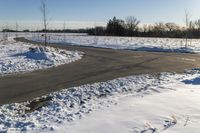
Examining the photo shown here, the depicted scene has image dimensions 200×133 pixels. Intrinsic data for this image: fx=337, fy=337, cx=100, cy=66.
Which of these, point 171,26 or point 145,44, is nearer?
point 145,44

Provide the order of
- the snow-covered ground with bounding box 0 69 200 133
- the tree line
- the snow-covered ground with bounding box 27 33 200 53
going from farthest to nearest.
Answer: the tree line < the snow-covered ground with bounding box 27 33 200 53 < the snow-covered ground with bounding box 0 69 200 133

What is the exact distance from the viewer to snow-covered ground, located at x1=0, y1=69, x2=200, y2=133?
6.85 m

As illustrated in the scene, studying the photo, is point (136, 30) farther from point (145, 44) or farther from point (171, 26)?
point (145, 44)

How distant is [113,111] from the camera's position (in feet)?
26.8

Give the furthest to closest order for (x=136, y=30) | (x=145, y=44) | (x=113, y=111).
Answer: (x=136, y=30) → (x=145, y=44) → (x=113, y=111)

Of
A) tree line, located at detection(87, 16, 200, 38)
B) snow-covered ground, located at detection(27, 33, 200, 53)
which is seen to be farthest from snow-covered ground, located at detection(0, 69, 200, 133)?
tree line, located at detection(87, 16, 200, 38)

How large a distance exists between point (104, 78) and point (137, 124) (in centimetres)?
731

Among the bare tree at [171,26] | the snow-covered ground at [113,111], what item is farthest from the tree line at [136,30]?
the snow-covered ground at [113,111]

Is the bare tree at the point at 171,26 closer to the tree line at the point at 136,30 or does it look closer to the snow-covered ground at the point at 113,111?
the tree line at the point at 136,30

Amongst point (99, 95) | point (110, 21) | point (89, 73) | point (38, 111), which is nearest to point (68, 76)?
point (89, 73)

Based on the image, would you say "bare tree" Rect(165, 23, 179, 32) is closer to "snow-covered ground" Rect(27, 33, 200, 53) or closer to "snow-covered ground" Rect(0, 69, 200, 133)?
"snow-covered ground" Rect(27, 33, 200, 53)

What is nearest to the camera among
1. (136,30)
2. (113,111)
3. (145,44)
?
(113,111)

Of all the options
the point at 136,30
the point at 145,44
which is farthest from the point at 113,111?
the point at 136,30

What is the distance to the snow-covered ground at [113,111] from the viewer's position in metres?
6.85
